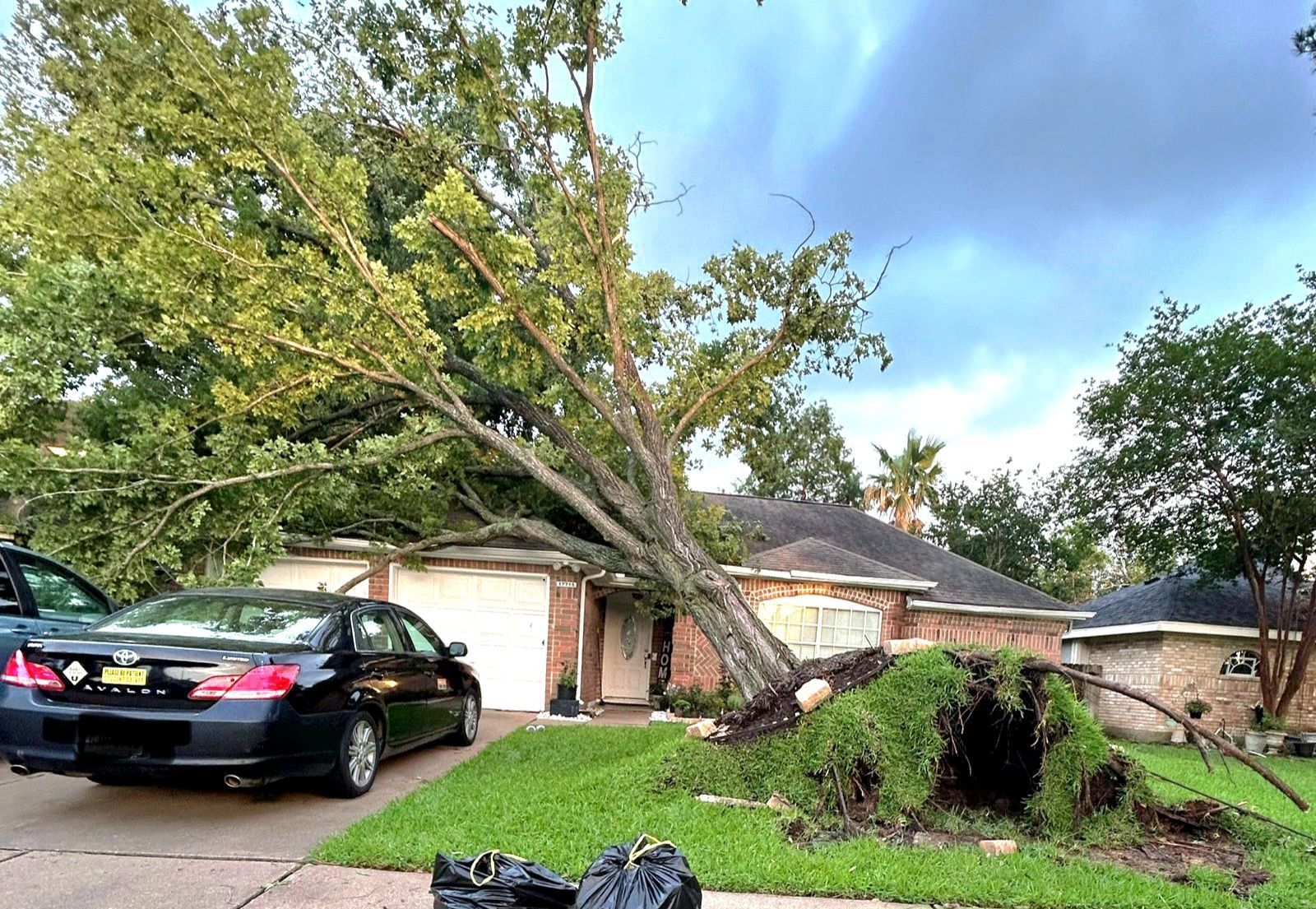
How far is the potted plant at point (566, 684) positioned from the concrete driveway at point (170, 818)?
517cm

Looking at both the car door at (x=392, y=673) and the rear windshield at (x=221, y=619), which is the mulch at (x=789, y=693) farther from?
the rear windshield at (x=221, y=619)

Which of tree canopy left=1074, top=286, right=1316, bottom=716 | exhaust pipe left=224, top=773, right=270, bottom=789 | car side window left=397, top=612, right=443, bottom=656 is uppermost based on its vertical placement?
tree canopy left=1074, top=286, right=1316, bottom=716

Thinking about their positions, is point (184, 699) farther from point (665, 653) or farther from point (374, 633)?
point (665, 653)

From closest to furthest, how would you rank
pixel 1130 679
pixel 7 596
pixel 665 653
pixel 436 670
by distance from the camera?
pixel 7 596 < pixel 436 670 < pixel 665 653 < pixel 1130 679

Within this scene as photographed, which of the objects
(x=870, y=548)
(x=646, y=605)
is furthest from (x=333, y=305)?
(x=870, y=548)

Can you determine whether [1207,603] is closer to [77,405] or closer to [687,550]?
[687,550]

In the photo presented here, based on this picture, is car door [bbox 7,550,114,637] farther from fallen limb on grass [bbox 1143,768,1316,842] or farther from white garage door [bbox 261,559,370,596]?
fallen limb on grass [bbox 1143,768,1316,842]

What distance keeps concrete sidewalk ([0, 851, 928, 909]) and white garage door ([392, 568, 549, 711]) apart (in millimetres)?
7417

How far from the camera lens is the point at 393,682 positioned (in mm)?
5605

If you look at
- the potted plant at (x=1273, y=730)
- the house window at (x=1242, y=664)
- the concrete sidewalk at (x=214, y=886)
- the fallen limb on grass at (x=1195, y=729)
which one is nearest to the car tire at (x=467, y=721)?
the concrete sidewalk at (x=214, y=886)

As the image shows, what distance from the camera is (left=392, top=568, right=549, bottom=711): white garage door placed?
36.5 feet

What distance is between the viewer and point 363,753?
5.23m

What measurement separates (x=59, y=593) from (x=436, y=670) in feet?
11.1

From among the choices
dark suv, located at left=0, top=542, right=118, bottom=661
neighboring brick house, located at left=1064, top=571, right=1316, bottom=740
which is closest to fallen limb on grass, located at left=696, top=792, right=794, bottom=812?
dark suv, located at left=0, top=542, right=118, bottom=661
